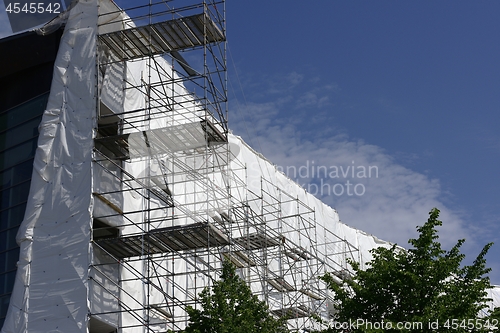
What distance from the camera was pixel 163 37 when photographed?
88.7 ft

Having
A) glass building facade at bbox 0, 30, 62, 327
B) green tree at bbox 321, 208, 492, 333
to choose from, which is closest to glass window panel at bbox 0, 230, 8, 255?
glass building facade at bbox 0, 30, 62, 327

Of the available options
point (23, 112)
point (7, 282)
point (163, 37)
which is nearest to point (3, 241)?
point (7, 282)

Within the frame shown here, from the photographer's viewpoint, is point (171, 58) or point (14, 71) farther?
point (171, 58)

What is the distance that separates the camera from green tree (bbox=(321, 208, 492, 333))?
19.3 meters

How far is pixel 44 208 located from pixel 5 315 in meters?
3.36

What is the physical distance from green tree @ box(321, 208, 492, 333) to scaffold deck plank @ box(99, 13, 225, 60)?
32.4 ft

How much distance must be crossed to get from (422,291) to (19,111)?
14.4m

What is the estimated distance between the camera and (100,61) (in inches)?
1040

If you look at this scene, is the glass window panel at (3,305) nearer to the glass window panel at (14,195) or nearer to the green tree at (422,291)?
the glass window panel at (14,195)

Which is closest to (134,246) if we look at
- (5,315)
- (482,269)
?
(5,315)

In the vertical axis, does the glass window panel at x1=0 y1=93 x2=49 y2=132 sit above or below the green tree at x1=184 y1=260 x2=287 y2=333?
above

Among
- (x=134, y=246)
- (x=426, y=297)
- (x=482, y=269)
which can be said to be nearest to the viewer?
(x=426, y=297)

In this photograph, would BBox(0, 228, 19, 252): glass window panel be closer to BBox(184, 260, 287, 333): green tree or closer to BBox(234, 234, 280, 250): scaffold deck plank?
BBox(184, 260, 287, 333): green tree

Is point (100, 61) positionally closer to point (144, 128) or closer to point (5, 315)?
point (144, 128)
